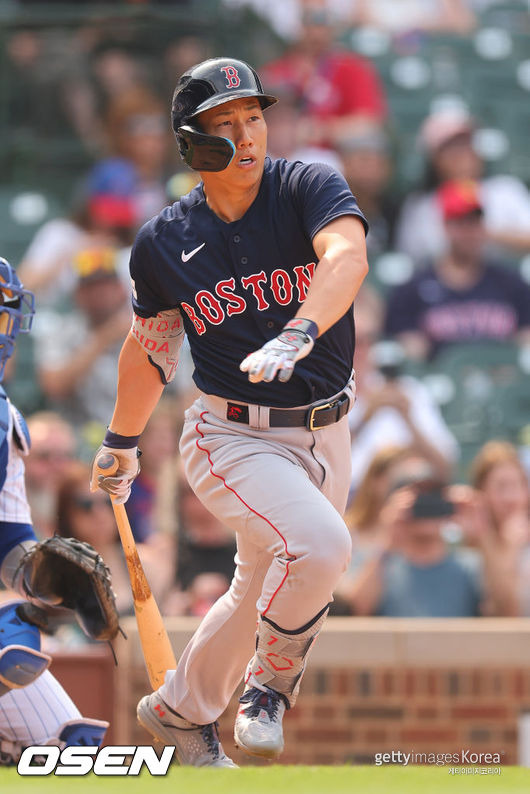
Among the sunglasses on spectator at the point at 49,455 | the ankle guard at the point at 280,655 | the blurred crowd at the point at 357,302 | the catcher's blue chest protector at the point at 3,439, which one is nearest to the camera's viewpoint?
the ankle guard at the point at 280,655

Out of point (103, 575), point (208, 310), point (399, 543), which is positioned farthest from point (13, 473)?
point (399, 543)

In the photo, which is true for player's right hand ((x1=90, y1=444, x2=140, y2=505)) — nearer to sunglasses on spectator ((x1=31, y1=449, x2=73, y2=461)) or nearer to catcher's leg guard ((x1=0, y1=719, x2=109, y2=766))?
catcher's leg guard ((x1=0, y1=719, x2=109, y2=766))

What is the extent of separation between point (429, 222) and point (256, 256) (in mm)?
5431

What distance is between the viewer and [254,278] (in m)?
3.99

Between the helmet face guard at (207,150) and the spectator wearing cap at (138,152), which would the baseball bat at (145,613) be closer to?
the helmet face guard at (207,150)

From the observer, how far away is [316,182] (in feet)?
13.0

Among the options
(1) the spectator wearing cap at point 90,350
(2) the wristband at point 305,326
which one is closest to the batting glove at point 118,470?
(2) the wristband at point 305,326

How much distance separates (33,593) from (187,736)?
679 millimetres

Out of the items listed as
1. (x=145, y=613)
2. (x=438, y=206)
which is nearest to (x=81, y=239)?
(x=438, y=206)

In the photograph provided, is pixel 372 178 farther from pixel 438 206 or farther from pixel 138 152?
pixel 138 152

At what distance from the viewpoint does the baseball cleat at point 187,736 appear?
4.33 metres

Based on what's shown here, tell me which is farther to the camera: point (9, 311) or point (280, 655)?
point (9, 311)

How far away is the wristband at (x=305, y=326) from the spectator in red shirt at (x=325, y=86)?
6.13 metres

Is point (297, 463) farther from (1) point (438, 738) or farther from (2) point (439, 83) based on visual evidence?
(2) point (439, 83)
